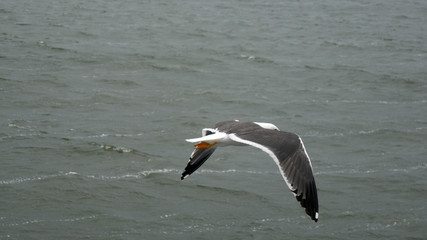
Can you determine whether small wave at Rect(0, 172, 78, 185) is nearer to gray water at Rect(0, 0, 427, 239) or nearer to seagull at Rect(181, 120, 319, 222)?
gray water at Rect(0, 0, 427, 239)

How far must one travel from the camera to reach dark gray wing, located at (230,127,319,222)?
31.5ft

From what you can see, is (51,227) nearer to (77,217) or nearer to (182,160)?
(77,217)

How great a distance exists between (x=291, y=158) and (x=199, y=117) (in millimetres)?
7965

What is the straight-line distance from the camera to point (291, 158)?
998cm

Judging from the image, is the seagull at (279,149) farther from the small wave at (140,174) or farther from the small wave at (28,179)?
the small wave at (28,179)

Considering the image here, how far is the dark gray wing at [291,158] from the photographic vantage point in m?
9.59

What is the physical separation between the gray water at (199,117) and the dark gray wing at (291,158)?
2.24 metres

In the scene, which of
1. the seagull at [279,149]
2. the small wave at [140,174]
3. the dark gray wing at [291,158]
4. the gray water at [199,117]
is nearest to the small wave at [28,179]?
the gray water at [199,117]

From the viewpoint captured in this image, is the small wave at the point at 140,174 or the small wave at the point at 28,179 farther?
the small wave at the point at 140,174

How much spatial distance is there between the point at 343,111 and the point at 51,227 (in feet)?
29.7

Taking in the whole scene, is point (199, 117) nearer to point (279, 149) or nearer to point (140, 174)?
point (140, 174)

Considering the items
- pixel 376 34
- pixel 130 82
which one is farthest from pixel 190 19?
pixel 130 82

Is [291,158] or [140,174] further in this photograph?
[140,174]

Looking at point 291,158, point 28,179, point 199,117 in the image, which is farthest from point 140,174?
point 291,158
